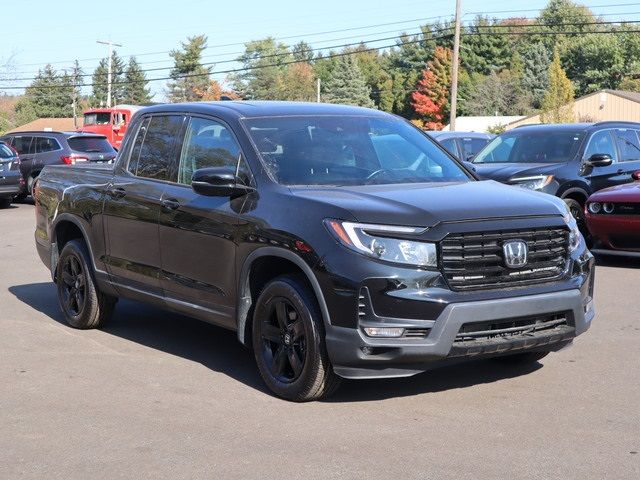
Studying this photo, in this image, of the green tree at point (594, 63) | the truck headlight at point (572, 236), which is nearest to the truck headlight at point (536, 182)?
the truck headlight at point (572, 236)

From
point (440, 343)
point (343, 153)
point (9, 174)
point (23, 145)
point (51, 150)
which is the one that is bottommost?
point (9, 174)

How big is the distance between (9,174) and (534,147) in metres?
13.7

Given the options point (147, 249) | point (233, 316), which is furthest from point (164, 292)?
point (233, 316)

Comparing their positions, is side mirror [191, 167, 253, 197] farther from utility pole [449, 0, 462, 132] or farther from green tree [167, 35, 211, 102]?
green tree [167, 35, 211, 102]

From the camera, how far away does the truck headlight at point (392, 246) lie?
5711 mm

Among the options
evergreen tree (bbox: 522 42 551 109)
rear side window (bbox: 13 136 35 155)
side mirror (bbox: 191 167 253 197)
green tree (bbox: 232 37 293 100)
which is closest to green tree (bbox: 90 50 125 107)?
green tree (bbox: 232 37 293 100)

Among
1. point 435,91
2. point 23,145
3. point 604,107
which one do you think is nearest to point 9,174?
point 23,145

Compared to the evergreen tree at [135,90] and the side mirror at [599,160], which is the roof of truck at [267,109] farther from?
the evergreen tree at [135,90]

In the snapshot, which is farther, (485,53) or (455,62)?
(485,53)

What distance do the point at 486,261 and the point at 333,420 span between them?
124cm

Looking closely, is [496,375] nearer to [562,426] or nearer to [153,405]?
[562,426]

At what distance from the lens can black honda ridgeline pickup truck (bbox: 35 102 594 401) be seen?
5.72 m

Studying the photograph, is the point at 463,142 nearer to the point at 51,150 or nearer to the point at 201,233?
the point at 51,150

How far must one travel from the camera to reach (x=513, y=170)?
45.9 ft
